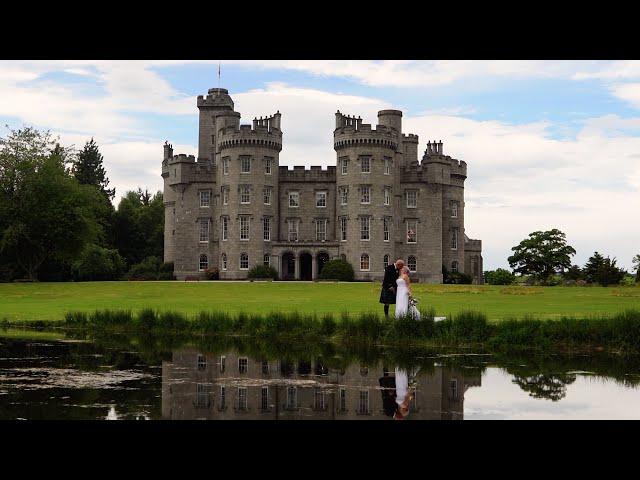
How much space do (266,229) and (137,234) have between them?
1081 inches

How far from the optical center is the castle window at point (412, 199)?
7281 centimetres

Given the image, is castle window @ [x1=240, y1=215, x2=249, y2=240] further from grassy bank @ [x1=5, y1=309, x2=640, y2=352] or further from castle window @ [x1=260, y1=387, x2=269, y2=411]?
castle window @ [x1=260, y1=387, x2=269, y2=411]

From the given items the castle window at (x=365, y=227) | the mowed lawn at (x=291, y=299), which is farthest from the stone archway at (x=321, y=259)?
the mowed lawn at (x=291, y=299)

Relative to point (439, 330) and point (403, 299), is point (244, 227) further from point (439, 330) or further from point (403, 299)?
point (439, 330)

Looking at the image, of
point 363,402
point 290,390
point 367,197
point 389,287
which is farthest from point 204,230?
point 363,402

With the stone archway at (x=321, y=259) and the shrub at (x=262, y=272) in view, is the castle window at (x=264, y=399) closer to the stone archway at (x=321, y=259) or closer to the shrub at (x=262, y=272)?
the shrub at (x=262, y=272)

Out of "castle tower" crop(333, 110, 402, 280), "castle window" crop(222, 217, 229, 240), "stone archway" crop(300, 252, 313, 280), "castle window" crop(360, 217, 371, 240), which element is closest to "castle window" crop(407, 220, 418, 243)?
"castle tower" crop(333, 110, 402, 280)

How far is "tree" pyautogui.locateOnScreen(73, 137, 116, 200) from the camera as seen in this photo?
10431 centimetres

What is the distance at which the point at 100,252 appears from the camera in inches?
3059

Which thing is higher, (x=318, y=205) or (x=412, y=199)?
(x=412, y=199)

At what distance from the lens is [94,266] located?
76.1m
